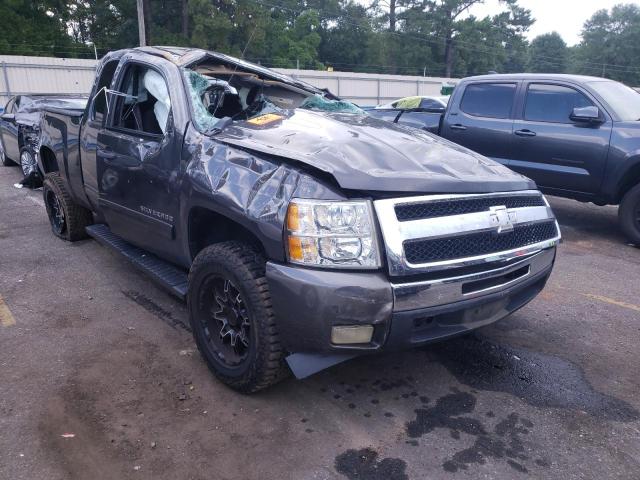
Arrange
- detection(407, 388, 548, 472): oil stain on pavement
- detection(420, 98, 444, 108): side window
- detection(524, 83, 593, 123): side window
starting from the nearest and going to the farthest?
detection(407, 388, 548, 472): oil stain on pavement
detection(524, 83, 593, 123): side window
detection(420, 98, 444, 108): side window

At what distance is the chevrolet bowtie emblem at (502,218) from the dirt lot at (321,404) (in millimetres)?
988

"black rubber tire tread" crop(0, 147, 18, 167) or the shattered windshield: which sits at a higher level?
the shattered windshield

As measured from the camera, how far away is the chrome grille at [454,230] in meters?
2.55

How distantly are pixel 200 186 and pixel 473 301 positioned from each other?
1.65m

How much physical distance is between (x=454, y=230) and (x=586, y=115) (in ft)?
14.0

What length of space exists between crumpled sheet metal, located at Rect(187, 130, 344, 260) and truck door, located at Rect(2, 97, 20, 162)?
25.6 ft

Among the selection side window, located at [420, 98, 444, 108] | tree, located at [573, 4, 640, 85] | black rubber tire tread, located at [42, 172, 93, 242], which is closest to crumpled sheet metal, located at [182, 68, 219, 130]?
black rubber tire tread, located at [42, 172, 93, 242]

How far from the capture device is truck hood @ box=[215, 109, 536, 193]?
2697 mm

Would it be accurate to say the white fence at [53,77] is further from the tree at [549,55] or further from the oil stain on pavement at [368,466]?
the tree at [549,55]

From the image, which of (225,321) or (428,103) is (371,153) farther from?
(428,103)

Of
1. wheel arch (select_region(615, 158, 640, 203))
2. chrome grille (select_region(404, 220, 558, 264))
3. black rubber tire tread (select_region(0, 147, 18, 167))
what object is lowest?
black rubber tire tread (select_region(0, 147, 18, 167))

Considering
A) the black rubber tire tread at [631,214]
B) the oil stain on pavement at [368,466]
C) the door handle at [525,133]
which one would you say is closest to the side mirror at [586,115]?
the door handle at [525,133]

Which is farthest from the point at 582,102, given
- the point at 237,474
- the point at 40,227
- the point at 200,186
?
the point at 40,227

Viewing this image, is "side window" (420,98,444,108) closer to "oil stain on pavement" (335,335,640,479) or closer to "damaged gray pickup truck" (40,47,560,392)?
"damaged gray pickup truck" (40,47,560,392)
